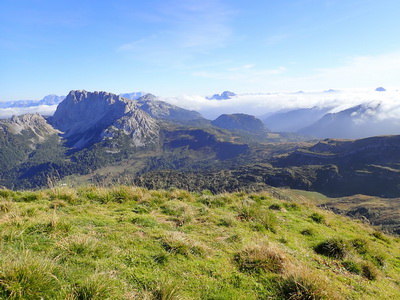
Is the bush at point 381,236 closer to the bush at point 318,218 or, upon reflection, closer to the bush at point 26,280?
the bush at point 318,218

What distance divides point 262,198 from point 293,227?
6659 millimetres

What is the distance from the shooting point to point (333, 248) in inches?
371

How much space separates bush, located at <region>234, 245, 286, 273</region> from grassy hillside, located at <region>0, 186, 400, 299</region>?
3cm

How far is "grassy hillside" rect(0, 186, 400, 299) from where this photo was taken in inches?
195

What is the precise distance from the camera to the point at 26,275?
4555mm

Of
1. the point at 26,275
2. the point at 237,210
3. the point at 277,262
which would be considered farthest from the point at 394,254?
the point at 26,275

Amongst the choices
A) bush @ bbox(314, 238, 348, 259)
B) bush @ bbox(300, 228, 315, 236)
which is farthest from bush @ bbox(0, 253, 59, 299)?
bush @ bbox(300, 228, 315, 236)

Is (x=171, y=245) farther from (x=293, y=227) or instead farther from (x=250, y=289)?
(x=293, y=227)

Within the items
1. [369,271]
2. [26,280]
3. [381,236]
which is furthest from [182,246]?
[381,236]

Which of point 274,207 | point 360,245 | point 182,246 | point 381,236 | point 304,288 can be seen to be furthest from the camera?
point 274,207

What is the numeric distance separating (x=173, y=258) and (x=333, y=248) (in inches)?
253

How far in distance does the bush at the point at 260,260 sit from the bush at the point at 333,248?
3256 mm

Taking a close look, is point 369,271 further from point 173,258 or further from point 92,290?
point 92,290

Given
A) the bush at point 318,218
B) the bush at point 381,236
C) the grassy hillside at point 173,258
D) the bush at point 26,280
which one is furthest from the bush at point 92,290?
the bush at point 381,236
